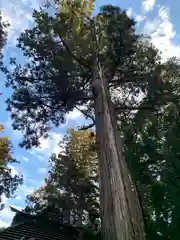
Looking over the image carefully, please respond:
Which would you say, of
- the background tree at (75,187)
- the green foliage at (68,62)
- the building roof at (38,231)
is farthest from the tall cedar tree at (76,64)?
the background tree at (75,187)

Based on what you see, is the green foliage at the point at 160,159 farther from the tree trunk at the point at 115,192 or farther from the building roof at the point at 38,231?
the building roof at the point at 38,231

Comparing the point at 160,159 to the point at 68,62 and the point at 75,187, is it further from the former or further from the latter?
the point at 75,187

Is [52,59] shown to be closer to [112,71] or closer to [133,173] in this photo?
[112,71]

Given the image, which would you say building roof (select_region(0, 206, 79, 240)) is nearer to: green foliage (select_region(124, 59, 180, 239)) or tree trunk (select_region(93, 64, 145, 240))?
green foliage (select_region(124, 59, 180, 239))

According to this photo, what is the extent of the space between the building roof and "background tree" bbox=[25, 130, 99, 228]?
9.47ft

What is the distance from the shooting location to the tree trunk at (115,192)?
9.01 ft

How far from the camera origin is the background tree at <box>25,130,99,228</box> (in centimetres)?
1298

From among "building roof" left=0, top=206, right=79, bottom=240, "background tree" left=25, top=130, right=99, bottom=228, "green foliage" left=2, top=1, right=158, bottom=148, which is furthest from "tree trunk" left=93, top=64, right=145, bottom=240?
"background tree" left=25, top=130, right=99, bottom=228

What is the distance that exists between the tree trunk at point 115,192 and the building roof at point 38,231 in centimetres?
578

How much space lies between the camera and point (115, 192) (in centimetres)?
313

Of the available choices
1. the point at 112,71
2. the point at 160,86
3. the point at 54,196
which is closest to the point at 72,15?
the point at 112,71

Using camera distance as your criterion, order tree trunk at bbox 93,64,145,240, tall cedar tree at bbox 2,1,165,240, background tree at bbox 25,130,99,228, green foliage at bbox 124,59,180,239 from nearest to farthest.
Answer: tree trunk at bbox 93,64,145,240
green foliage at bbox 124,59,180,239
tall cedar tree at bbox 2,1,165,240
background tree at bbox 25,130,99,228

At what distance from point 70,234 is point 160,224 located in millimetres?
6763

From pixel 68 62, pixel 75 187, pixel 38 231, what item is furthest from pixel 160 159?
pixel 75 187
